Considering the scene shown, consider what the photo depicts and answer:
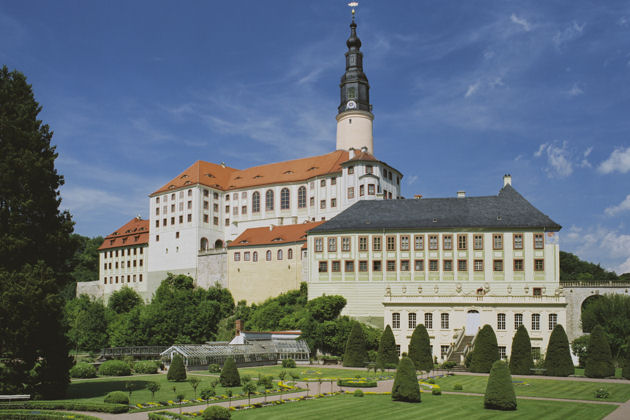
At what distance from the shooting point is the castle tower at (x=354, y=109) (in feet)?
317

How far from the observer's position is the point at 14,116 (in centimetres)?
3391

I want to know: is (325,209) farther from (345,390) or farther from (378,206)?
(345,390)

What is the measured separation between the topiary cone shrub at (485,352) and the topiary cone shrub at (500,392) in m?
16.5

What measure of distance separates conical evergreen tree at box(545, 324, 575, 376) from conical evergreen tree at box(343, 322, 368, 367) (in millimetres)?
13977

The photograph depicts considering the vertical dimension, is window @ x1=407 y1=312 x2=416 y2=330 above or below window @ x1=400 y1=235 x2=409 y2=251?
below

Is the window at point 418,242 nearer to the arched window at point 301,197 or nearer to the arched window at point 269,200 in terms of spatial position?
the arched window at point 301,197

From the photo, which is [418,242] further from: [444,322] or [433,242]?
[444,322]

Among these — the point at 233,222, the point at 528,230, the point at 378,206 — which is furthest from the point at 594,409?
the point at 233,222

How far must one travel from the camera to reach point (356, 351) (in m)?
51.8

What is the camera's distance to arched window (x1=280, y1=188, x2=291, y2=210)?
9394cm

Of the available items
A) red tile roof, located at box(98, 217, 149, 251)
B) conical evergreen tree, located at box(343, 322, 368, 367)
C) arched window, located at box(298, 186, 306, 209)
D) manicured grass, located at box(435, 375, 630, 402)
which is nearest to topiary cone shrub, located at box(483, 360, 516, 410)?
manicured grass, located at box(435, 375, 630, 402)

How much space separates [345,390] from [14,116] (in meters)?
23.1

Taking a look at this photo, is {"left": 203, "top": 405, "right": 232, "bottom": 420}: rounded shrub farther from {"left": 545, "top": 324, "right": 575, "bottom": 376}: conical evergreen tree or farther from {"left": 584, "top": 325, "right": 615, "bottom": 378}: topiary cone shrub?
{"left": 584, "top": 325, "right": 615, "bottom": 378}: topiary cone shrub

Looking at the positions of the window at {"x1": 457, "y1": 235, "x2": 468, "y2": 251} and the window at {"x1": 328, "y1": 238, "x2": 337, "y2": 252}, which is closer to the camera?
the window at {"x1": 457, "y1": 235, "x2": 468, "y2": 251}
